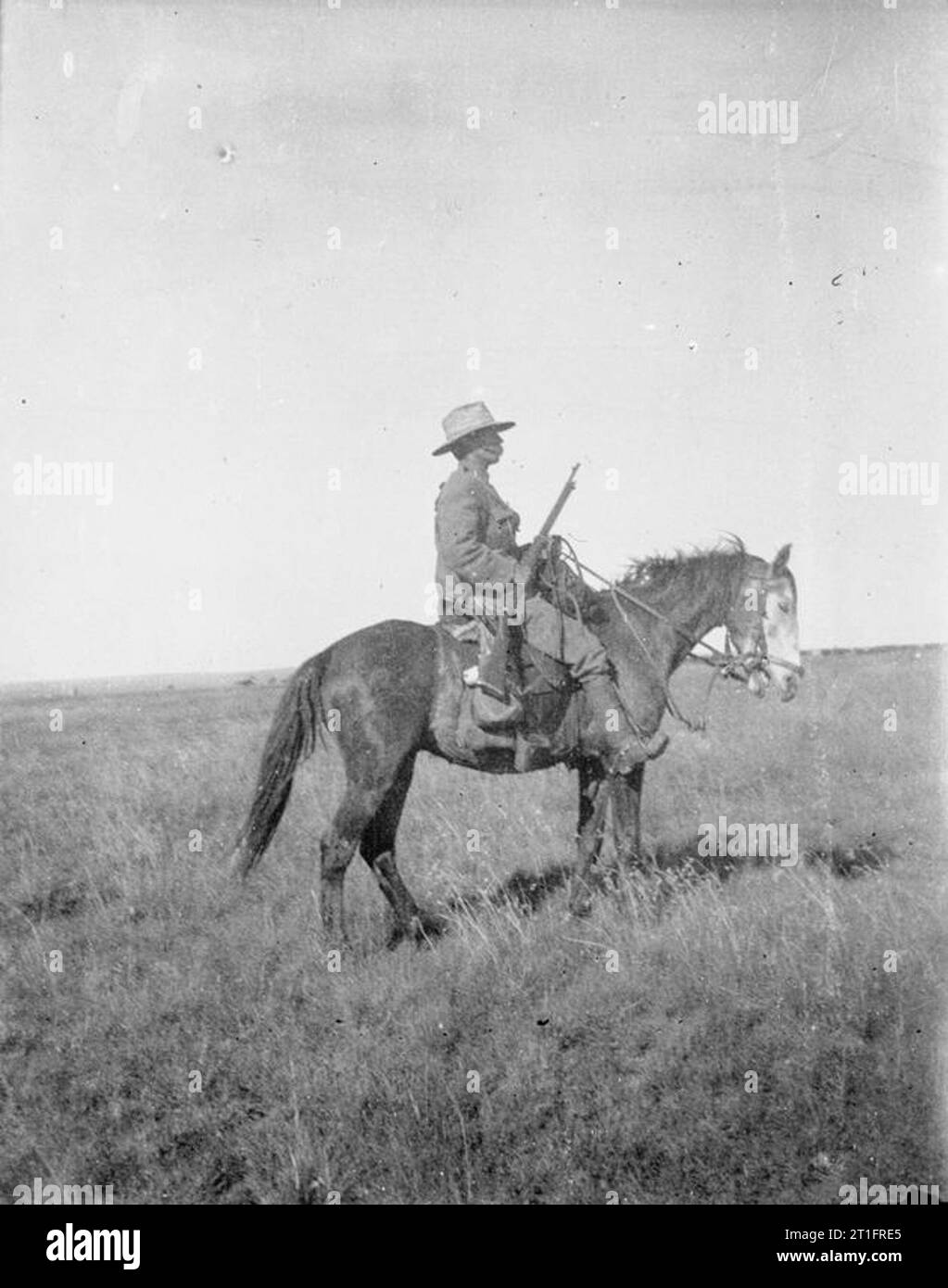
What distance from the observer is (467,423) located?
5965mm

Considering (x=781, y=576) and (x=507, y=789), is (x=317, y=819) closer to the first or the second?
(x=507, y=789)

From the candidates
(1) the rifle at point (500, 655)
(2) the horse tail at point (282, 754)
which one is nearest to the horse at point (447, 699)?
(2) the horse tail at point (282, 754)

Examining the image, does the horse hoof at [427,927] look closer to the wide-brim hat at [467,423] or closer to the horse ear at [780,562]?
the wide-brim hat at [467,423]

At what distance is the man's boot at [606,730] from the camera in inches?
254

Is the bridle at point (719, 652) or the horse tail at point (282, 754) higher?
the bridle at point (719, 652)

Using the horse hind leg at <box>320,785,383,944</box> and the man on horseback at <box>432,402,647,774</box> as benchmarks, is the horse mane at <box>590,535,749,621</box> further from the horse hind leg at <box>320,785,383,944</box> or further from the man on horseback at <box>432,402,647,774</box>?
the horse hind leg at <box>320,785,383,944</box>

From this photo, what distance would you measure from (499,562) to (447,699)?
3.07 ft

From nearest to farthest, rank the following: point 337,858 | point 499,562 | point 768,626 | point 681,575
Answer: point 337,858 → point 499,562 → point 768,626 → point 681,575

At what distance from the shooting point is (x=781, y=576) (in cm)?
656

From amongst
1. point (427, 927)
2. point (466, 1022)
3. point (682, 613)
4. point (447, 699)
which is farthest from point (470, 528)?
point (466, 1022)

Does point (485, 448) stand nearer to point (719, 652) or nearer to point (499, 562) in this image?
point (499, 562)

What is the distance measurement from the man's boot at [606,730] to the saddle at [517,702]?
9 cm
